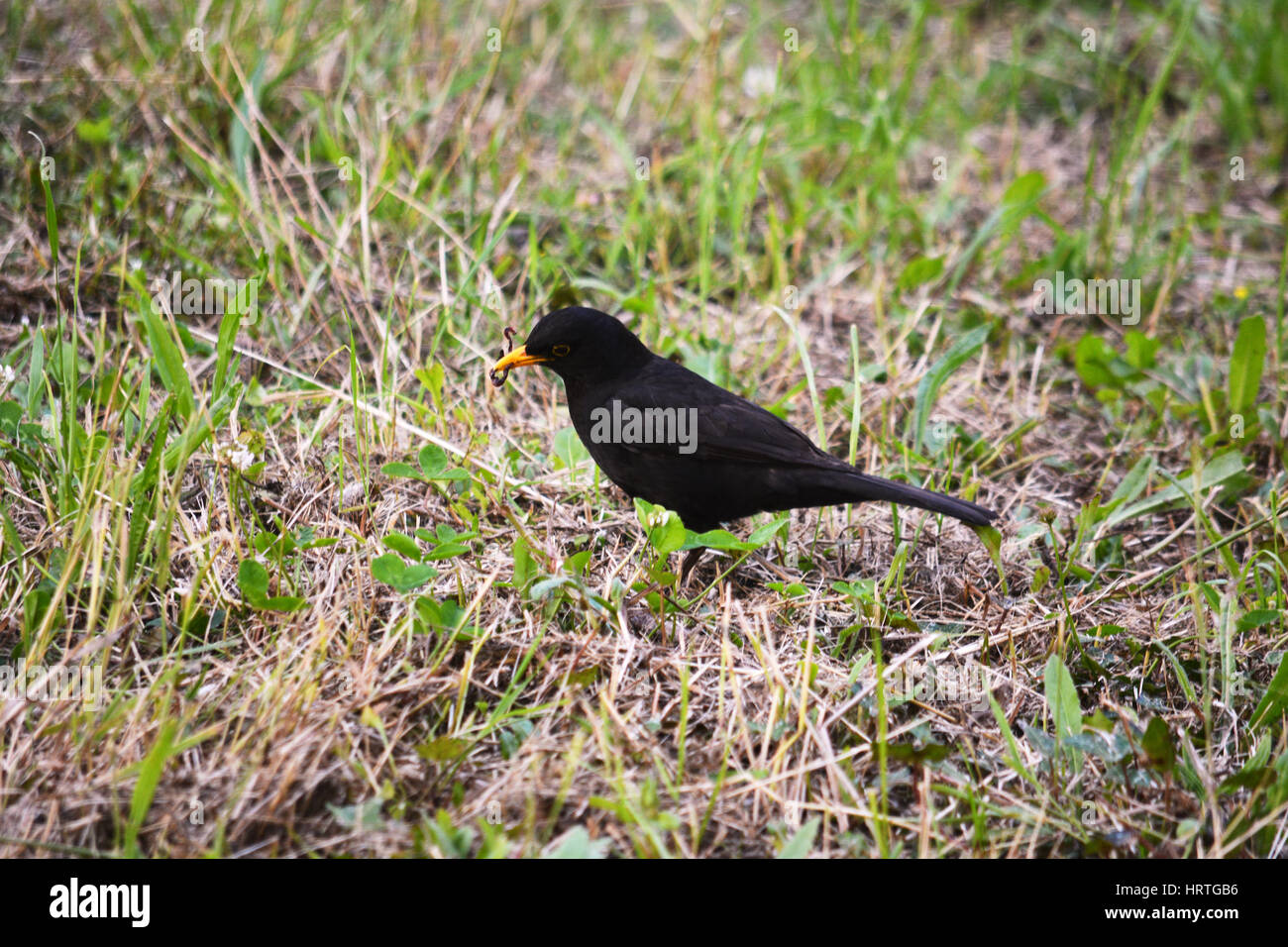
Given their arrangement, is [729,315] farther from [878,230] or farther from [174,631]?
[174,631]

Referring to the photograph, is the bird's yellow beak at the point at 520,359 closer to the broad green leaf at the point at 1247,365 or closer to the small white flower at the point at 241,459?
the small white flower at the point at 241,459

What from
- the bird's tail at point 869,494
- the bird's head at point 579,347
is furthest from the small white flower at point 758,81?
the bird's tail at point 869,494

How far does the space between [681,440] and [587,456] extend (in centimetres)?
50

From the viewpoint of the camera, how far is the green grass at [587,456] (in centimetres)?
267

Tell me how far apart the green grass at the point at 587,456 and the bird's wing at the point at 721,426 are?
0.93 ft

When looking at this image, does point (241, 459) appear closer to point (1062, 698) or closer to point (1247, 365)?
point (1062, 698)

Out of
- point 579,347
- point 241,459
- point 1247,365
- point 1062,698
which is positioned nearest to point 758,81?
point 579,347

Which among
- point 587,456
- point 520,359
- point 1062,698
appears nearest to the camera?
point 1062,698

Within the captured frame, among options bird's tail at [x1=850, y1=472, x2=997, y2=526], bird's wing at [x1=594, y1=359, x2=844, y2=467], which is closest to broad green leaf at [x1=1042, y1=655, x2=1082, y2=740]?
bird's tail at [x1=850, y1=472, x2=997, y2=526]

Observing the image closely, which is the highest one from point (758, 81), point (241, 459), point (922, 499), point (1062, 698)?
point (758, 81)

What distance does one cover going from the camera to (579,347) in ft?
12.8

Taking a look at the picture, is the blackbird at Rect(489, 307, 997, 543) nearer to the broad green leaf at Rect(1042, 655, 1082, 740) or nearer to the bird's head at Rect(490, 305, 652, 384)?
the bird's head at Rect(490, 305, 652, 384)

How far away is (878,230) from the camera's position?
568 centimetres

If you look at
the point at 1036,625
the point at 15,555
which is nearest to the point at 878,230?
the point at 1036,625
